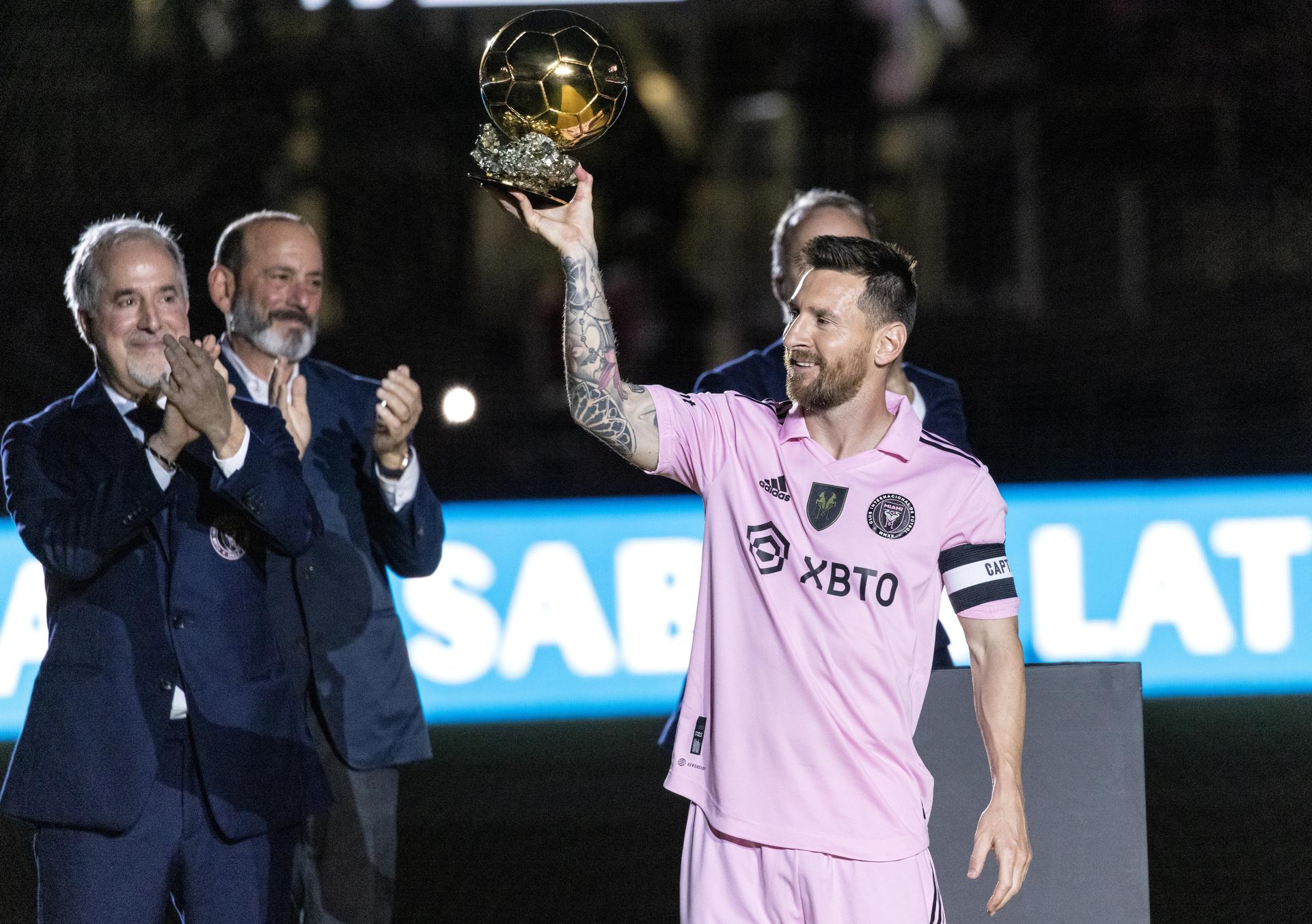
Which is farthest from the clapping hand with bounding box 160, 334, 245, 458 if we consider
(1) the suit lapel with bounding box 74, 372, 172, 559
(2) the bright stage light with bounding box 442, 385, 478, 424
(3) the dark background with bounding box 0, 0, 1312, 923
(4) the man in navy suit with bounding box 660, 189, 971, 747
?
(3) the dark background with bounding box 0, 0, 1312, 923

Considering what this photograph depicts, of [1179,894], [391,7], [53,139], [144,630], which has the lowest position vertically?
[1179,894]

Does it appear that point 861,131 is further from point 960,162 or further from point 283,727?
point 283,727

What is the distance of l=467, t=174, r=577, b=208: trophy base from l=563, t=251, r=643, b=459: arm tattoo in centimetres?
9

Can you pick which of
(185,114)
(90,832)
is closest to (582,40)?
(90,832)

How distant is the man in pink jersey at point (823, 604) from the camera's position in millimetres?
2229

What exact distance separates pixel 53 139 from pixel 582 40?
405 centimetres

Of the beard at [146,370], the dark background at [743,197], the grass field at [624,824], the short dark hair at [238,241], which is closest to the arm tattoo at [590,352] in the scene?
the beard at [146,370]

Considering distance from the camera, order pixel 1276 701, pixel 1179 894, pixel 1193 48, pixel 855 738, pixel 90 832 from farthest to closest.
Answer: pixel 1193 48 → pixel 1276 701 → pixel 1179 894 → pixel 90 832 → pixel 855 738

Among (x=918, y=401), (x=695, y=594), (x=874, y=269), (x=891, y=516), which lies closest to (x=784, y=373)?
(x=918, y=401)

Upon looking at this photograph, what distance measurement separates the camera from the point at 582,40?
2.34 meters

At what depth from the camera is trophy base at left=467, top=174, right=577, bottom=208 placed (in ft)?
7.23

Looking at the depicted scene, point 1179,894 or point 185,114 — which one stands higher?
point 185,114

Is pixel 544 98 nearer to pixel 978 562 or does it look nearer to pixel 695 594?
pixel 978 562

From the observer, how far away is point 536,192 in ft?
7.27
